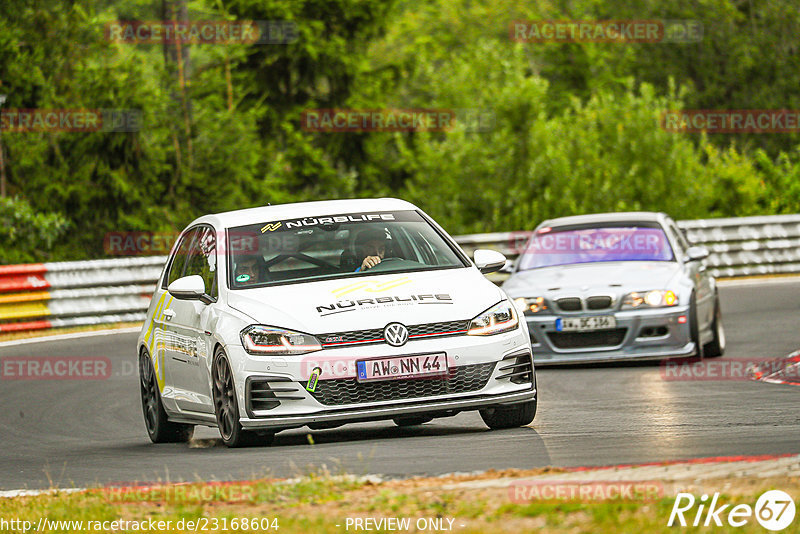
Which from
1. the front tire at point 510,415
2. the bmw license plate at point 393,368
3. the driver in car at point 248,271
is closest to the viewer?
the bmw license plate at point 393,368

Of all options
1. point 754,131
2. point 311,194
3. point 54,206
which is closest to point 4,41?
point 54,206

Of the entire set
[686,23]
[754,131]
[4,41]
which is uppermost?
[4,41]

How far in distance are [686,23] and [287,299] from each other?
5238cm

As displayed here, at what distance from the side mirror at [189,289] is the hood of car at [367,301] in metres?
0.28

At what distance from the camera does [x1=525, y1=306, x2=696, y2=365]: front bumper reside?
47.0 ft

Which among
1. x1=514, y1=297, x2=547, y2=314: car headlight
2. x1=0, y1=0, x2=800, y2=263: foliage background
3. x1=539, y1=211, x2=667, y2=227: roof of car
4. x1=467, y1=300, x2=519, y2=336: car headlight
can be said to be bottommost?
x1=0, y1=0, x2=800, y2=263: foliage background

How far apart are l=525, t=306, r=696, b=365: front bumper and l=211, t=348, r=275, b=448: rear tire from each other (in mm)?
5331

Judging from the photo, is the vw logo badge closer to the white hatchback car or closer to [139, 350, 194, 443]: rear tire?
the white hatchback car

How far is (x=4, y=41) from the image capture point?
27250 millimetres

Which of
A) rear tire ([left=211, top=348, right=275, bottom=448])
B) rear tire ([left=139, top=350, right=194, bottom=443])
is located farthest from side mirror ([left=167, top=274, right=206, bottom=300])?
rear tire ([left=139, top=350, right=194, bottom=443])

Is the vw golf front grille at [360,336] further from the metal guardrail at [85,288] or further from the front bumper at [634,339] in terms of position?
the metal guardrail at [85,288]

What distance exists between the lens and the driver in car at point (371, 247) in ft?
33.2

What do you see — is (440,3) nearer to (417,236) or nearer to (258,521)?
(417,236)

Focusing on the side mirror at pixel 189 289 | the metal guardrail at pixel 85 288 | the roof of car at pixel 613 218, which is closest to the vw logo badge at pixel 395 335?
the side mirror at pixel 189 289
